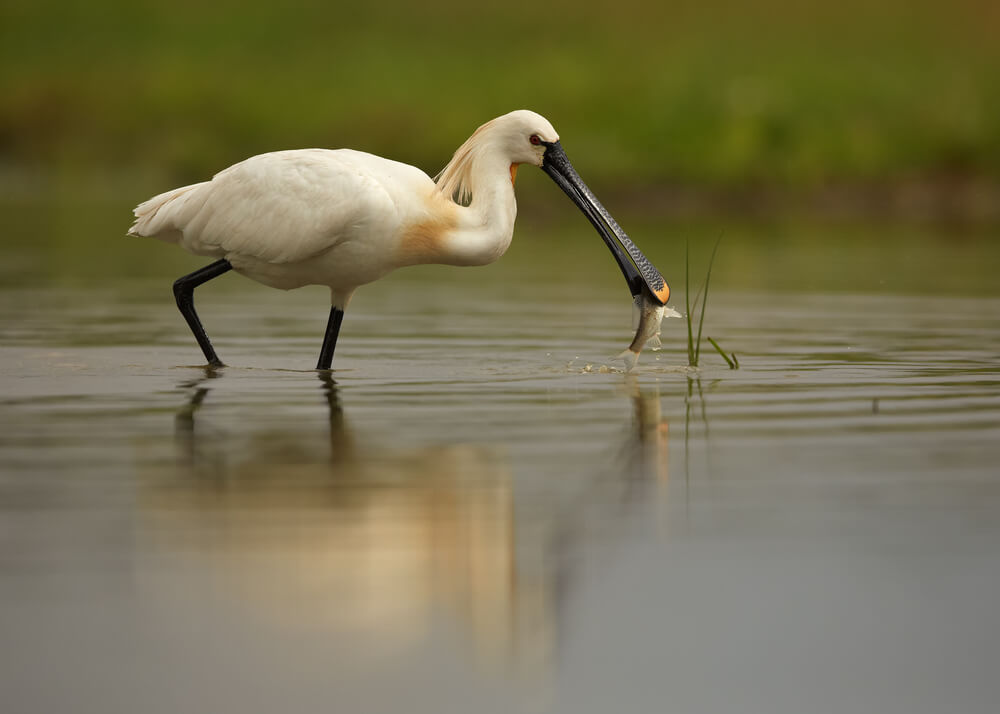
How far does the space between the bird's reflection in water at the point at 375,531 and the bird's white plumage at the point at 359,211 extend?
2.51 m

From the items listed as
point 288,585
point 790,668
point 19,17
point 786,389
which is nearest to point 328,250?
point 786,389

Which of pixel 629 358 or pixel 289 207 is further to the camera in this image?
pixel 629 358

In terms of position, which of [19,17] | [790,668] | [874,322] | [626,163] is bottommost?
[790,668]

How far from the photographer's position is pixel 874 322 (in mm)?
14352

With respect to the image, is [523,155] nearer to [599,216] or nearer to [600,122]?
[599,216]

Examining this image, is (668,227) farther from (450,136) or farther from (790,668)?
(790,668)

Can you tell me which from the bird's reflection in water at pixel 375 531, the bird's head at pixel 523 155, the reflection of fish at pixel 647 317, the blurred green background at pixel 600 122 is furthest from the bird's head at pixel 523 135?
the blurred green background at pixel 600 122

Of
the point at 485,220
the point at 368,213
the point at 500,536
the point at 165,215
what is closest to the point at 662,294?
the point at 485,220

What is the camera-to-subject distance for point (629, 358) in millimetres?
11477

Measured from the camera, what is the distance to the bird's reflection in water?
17.7 feet

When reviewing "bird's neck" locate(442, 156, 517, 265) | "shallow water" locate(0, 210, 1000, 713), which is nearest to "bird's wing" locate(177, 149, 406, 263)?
"bird's neck" locate(442, 156, 517, 265)

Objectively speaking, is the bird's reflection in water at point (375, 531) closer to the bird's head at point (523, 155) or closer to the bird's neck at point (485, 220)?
the bird's neck at point (485, 220)

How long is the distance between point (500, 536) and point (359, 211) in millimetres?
4658

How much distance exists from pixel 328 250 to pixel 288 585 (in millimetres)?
5665
